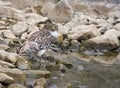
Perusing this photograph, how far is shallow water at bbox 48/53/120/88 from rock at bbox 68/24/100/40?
1604mm

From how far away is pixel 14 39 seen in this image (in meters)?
10.0

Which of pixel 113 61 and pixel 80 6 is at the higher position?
pixel 80 6

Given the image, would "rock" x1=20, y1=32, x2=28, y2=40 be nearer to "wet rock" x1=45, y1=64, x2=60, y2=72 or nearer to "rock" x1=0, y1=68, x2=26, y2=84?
"wet rock" x1=45, y1=64, x2=60, y2=72

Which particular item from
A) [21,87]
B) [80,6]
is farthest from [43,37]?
[80,6]

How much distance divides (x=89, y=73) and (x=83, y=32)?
154 inches

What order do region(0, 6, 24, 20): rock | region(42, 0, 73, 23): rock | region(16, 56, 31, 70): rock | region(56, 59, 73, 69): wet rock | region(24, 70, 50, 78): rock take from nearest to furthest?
region(24, 70, 50, 78): rock, region(16, 56, 31, 70): rock, region(56, 59, 73, 69): wet rock, region(0, 6, 24, 20): rock, region(42, 0, 73, 23): rock

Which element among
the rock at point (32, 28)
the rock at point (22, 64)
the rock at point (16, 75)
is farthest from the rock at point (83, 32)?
the rock at point (16, 75)

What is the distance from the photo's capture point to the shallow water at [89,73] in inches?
273

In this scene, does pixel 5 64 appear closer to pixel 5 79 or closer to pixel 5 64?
pixel 5 64

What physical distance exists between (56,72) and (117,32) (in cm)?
507

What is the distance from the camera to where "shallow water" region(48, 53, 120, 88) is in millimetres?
Answer: 6926

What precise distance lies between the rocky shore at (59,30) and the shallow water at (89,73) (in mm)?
151

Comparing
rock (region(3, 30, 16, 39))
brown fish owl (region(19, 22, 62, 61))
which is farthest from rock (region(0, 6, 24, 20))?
brown fish owl (region(19, 22, 62, 61))

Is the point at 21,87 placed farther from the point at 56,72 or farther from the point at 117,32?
the point at 117,32
